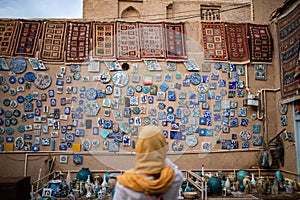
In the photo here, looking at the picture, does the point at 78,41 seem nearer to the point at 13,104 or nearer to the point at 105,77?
the point at 105,77

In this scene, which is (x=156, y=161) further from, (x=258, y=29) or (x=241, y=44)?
(x=258, y=29)

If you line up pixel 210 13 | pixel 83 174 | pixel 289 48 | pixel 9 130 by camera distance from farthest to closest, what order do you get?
1. pixel 210 13
2. pixel 9 130
3. pixel 289 48
4. pixel 83 174

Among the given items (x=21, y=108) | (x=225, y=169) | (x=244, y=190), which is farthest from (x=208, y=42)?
(x=21, y=108)

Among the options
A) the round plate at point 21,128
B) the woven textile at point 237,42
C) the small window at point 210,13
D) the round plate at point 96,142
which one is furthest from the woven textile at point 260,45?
the round plate at point 21,128

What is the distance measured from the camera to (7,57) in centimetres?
499

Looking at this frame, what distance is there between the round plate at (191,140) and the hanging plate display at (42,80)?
101 inches

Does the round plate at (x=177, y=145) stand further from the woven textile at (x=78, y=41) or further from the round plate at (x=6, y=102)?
the round plate at (x=6, y=102)

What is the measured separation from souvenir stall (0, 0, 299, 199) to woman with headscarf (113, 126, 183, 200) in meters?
3.41

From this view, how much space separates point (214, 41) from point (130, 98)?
188 cm

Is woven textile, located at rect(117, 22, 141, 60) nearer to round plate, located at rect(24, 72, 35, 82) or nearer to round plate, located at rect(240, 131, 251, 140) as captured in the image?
round plate, located at rect(24, 72, 35, 82)

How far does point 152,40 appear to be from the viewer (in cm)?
531

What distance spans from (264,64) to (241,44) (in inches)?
22.0

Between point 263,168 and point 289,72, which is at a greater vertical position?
point 289,72

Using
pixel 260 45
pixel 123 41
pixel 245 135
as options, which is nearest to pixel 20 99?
pixel 123 41
